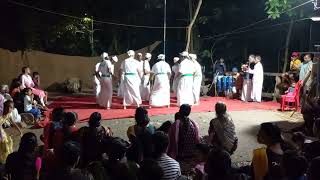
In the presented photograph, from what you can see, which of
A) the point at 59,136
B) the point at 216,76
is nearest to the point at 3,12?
the point at 216,76

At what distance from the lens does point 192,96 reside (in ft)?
44.1

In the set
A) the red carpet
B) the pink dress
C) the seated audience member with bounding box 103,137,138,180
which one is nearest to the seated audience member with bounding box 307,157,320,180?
the seated audience member with bounding box 103,137,138,180

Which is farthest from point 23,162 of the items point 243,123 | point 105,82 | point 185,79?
point 185,79

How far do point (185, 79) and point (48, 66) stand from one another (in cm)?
865

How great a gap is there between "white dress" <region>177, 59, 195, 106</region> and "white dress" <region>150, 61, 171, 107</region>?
0.39 meters

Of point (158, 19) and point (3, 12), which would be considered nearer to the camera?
point (3, 12)

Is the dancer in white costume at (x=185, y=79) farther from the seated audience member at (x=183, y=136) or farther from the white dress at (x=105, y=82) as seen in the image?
the seated audience member at (x=183, y=136)

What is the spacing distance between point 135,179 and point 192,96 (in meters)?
9.87

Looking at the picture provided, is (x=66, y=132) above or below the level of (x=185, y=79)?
below

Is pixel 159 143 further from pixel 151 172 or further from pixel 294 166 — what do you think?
pixel 294 166

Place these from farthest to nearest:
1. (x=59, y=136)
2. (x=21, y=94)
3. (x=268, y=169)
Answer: (x=21, y=94)
(x=59, y=136)
(x=268, y=169)

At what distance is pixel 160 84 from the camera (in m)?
12.9

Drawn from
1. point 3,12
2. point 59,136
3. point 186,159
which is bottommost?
point 186,159

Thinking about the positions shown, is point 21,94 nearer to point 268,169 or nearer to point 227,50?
point 268,169
